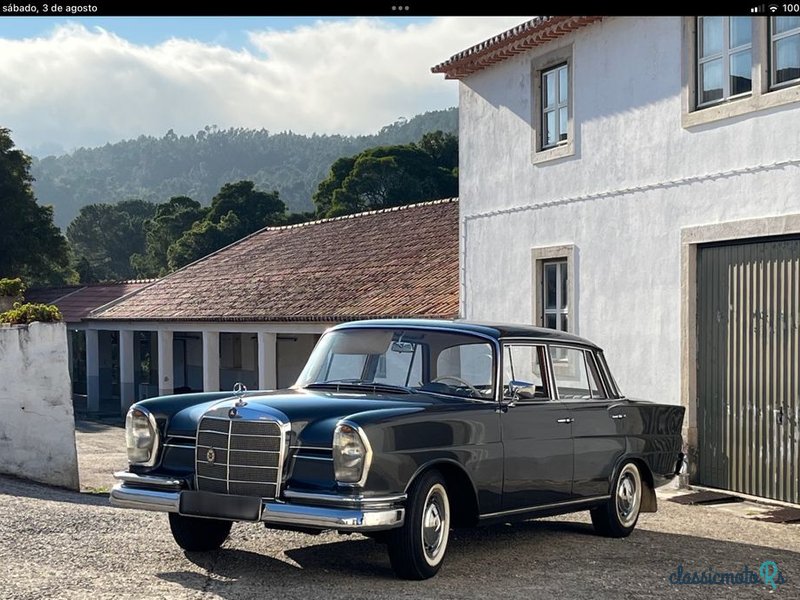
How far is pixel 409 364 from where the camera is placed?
27.3ft

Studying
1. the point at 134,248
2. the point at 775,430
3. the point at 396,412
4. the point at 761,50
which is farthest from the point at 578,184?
the point at 134,248

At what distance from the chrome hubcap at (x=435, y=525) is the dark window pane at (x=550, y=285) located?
8.28 m

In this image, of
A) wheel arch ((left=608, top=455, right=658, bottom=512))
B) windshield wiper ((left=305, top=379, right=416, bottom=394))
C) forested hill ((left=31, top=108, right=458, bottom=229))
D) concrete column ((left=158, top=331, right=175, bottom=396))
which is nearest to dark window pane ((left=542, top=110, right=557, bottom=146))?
wheel arch ((left=608, top=455, right=658, bottom=512))

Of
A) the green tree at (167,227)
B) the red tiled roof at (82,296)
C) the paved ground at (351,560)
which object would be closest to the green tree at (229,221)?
the green tree at (167,227)

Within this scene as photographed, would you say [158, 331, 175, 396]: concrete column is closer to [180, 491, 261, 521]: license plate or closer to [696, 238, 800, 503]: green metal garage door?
[696, 238, 800, 503]: green metal garage door

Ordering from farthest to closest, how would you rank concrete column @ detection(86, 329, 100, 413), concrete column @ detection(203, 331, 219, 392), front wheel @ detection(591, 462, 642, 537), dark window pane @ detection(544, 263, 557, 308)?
1. concrete column @ detection(86, 329, 100, 413)
2. concrete column @ detection(203, 331, 219, 392)
3. dark window pane @ detection(544, 263, 557, 308)
4. front wheel @ detection(591, 462, 642, 537)

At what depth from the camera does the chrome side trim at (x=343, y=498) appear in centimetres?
681

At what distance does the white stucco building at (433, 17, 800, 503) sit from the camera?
1156cm

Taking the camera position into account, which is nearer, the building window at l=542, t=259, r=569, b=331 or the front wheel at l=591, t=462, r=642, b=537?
the front wheel at l=591, t=462, r=642, b=537

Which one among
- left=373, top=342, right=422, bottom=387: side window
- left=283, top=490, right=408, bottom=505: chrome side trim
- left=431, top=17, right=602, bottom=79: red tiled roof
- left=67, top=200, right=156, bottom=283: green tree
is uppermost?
left=67, top=200, right=156, bottom=283: green tree

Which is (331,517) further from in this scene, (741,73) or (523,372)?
(741,73)

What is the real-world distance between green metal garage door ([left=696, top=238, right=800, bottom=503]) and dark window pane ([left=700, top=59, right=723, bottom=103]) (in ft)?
5.30

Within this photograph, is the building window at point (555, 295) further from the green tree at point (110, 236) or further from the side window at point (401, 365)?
the green tree at point (110, 236)
